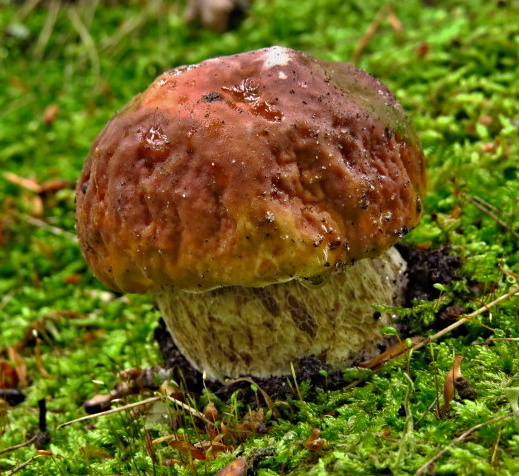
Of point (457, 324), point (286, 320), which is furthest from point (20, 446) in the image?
point (457, 324)

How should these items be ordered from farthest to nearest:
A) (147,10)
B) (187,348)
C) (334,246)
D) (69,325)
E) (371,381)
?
(147,10) → (69,325) → (187,348) → (371,381) → (334,246)

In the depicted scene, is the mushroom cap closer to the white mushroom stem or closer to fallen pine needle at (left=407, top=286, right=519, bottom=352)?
the white mushroom stem

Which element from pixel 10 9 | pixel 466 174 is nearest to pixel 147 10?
pixel 10 9

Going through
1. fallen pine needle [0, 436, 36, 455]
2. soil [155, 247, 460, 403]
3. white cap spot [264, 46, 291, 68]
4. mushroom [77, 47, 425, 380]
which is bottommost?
fallen pine needle [0, 436, 36, 455]

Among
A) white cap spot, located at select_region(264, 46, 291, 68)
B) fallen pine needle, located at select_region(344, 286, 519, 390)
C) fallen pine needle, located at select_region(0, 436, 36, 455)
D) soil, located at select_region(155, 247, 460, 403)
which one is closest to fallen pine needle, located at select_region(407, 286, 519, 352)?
fallen pine needle, located at select_region(344, 286, 519, 390)

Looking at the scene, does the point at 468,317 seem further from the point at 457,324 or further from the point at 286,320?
the point at 286,320

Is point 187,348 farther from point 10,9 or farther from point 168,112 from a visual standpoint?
point 10,9
